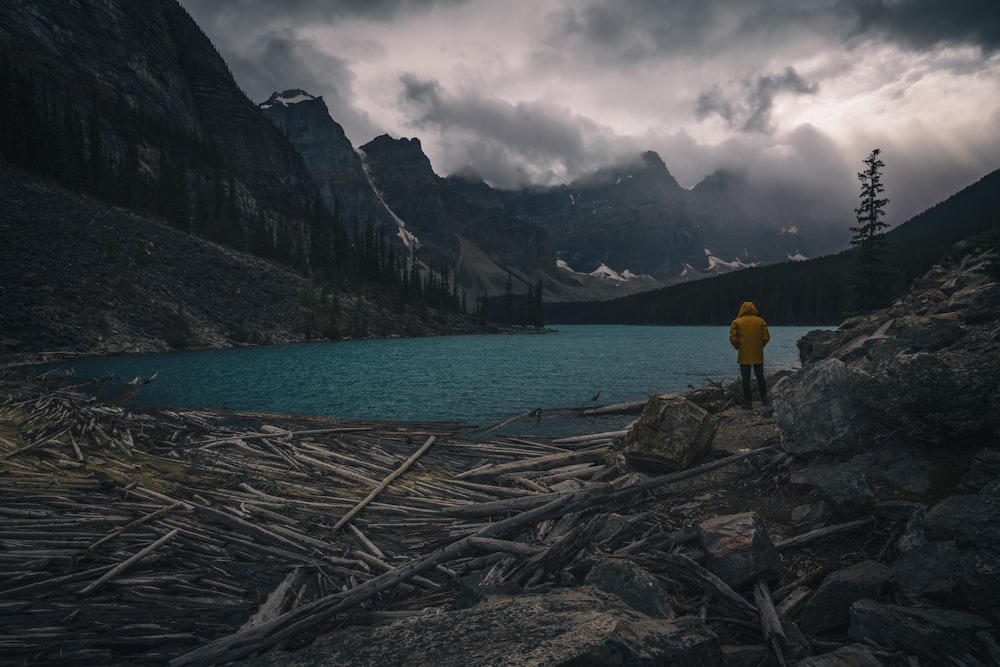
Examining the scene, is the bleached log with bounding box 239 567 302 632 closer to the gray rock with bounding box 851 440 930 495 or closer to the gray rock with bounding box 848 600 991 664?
the gray rock with bounding box 848 600 991 664

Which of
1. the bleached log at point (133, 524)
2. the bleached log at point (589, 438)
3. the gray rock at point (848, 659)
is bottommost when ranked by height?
the bleached log at point (589, 438)

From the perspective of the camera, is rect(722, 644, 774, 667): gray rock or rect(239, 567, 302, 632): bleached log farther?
rect(239, 567, 302, 632): bleached log

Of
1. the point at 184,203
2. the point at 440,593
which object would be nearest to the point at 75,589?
the point at 440,593

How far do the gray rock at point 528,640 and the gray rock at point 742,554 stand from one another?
1611 millimetres

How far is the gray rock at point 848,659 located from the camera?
11.9ft

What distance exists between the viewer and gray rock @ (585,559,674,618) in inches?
180

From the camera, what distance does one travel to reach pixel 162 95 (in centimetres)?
13312

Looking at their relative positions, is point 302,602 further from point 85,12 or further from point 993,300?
point 85,12

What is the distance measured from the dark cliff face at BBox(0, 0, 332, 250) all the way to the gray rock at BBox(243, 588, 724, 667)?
131708mm

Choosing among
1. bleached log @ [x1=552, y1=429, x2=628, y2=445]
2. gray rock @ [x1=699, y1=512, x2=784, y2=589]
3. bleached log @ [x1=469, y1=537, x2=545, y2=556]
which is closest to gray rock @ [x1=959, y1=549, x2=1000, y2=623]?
gray rock @ [x1=699, y1=512, x2=784, y2=589]

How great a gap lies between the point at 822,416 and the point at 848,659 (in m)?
5.47

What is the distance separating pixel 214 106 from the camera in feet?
536

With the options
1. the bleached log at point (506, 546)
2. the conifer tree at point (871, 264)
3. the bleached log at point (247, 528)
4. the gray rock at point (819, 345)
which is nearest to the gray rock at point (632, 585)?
the bleached log at point (506, 546)

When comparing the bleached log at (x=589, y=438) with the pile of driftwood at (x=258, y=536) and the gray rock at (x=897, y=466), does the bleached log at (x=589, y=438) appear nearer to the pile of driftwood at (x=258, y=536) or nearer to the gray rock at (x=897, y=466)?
the pile of driftwood at (x=258, y=536)
